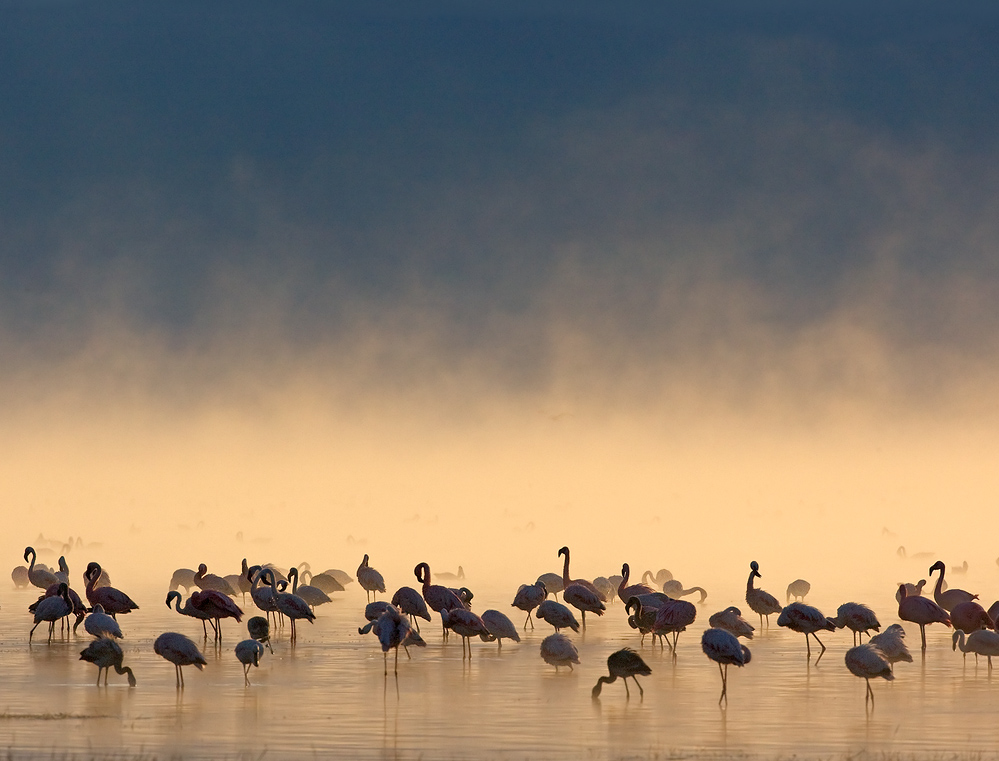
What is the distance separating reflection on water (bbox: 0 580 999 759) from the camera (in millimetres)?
16625

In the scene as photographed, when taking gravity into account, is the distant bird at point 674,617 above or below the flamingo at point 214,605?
below

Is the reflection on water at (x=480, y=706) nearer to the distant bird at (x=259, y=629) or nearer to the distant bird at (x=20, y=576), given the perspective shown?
the distant bird at (x=259, y=629)

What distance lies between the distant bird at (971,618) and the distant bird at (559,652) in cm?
786

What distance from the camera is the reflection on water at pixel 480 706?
54.5 ft

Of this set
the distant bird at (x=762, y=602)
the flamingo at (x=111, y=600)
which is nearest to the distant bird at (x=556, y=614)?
the distant bird at (x=762, y=602)

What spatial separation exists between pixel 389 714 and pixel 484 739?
217 centimetres

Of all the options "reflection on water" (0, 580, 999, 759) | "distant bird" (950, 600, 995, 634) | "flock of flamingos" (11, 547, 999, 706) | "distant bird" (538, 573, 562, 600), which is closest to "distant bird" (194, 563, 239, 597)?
"flock of flamingos" (11, 547, 999, 706)

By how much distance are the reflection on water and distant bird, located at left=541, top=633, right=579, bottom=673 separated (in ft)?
0.88

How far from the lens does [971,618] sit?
84.5 ft

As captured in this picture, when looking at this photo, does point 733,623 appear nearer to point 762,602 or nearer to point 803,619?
point 803,619

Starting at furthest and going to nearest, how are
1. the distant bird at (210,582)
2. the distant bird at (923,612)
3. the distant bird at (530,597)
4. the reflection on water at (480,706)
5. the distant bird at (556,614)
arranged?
the distant bird at (210,582), the distant bird at (530,597), the distant bird at (556,614), the distant bird at (923,612), the reflection on water at (480,706)

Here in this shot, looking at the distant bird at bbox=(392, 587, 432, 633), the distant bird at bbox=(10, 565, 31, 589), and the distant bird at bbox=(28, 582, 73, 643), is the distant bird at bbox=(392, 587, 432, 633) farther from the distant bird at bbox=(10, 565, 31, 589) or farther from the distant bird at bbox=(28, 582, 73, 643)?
the distant bird at bbox=(10, 565, 31, 589)

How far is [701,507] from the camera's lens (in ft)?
359

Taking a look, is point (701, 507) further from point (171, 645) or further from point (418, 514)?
point (171, 645)
